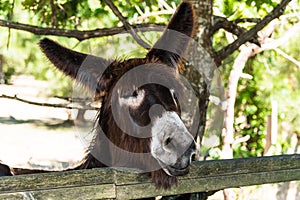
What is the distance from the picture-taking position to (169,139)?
209 cm

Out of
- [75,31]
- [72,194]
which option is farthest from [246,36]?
[72,194]

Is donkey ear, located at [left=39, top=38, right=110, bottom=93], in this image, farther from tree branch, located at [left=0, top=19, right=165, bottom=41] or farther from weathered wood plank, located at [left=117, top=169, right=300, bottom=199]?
tree branch, located at [left=0, top=19, right=165, bottom=41]

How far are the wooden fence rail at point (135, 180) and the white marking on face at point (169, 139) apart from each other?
19 cm

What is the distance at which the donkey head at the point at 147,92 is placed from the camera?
6.94 ft

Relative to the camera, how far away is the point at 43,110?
18.5 metres

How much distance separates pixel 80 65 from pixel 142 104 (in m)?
0.38

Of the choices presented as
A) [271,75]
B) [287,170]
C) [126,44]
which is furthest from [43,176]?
[271,75]

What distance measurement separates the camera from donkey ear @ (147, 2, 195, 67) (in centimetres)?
259

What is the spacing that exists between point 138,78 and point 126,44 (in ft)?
7.40

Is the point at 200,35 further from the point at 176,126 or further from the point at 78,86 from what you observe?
the point at 176,126

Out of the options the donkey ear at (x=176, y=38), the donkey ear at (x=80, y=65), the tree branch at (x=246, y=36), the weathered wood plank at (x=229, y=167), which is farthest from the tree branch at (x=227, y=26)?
the donkey ear at (x=80, y=65)

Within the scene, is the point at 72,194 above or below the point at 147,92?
below

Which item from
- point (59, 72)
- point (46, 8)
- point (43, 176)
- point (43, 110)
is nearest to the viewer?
point (43, 176)

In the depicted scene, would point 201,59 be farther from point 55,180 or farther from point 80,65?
point 55,180
